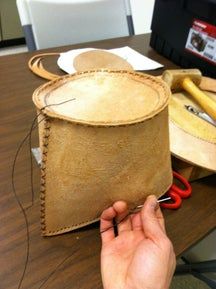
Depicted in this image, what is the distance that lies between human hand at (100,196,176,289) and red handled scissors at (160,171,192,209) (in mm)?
44

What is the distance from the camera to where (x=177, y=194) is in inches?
22.8

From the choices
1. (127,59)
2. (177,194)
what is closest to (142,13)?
(127,59)

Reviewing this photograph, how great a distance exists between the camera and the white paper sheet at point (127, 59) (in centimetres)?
96

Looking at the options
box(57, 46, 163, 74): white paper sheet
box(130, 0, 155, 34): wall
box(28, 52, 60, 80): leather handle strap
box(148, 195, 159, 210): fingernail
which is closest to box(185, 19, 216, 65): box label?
box(57, 46, 163, 74): white paper sheet

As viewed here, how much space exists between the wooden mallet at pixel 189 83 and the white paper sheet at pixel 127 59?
239 millimetres

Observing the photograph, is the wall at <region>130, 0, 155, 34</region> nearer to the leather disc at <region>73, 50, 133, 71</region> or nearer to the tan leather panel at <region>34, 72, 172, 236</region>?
the leather disc at <region>73, 50, 133, 71</region>

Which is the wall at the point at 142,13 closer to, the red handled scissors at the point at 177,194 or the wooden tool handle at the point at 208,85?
the wooden tool handle at the point at 208,85

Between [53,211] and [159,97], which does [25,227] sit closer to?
[53,211]

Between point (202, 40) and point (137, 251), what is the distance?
703mm

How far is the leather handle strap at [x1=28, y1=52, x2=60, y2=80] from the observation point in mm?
901

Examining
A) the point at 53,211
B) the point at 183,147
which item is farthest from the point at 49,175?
the point at 183,147

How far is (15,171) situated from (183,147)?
12.4 inches

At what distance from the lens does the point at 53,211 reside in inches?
19.1

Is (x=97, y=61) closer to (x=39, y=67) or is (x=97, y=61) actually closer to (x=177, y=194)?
(x=39, y=67)
